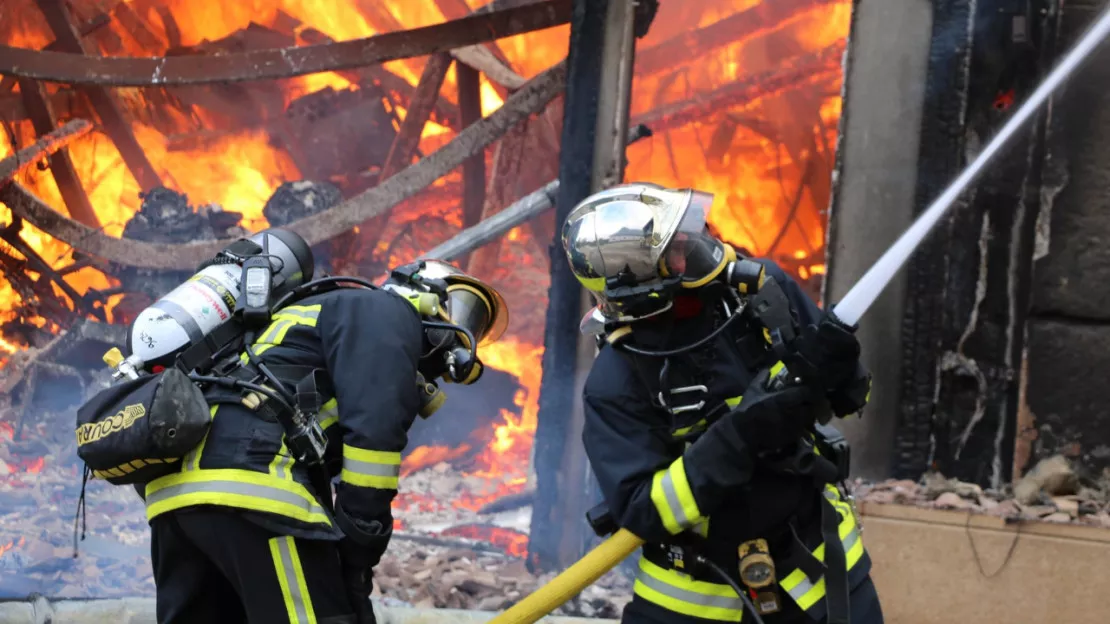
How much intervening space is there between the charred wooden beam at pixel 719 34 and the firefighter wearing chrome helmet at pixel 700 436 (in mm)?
3557

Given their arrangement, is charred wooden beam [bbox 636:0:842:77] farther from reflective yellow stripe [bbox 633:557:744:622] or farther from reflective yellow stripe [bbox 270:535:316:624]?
reflective yellow stripe [bbox 270:535:316:624]

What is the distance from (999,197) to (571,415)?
2665 mm

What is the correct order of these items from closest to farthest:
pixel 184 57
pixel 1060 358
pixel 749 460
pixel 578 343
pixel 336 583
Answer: pixel 749 460 → pixel 336 583 → pixel 1060 358 → pixel 578 343 → pixel 184 57

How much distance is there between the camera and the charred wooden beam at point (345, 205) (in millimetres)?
6301

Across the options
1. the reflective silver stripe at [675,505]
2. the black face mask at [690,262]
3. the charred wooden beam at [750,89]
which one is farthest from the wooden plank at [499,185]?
the reflective silver stripe at [675,505]

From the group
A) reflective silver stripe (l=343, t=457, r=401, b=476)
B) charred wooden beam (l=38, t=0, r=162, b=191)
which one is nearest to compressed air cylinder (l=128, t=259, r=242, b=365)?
reflective silver stripe (l=343, t=457, r=401, b=476)

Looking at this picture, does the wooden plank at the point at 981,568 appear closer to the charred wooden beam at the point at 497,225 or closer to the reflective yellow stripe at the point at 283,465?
the charred wooden beam at the point at 497,225

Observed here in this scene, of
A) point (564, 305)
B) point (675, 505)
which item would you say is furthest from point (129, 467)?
point (564, 305)

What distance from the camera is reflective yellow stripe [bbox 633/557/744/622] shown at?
266 centimetres

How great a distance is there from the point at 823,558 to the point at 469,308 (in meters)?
1.81

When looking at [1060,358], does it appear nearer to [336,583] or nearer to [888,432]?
[888,432]

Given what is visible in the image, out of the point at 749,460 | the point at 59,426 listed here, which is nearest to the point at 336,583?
the point at 749,460

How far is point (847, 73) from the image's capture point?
5.32 meters

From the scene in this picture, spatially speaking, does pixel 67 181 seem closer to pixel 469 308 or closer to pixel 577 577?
pixel 469 308
